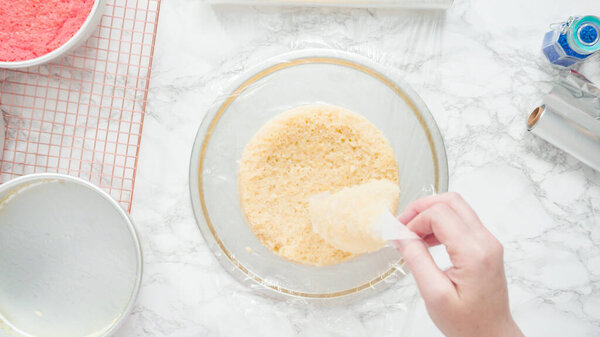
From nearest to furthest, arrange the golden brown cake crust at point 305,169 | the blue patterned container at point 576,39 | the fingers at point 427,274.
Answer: the fingers at point 427,274
the golden brown cake crust at point 305,169
the blue patterned container at point 576,39

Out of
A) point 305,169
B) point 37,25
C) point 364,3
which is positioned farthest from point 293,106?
point 37,25

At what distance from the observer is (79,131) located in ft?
3.89

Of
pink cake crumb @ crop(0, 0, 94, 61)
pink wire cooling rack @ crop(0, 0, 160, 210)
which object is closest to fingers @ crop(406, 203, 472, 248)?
pink wire cooling rack @ crop(0, 0, 160, 210)

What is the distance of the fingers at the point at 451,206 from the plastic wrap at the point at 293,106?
0.18 metres

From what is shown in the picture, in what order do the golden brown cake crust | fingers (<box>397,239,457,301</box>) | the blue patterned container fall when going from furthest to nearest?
1. the blue patterned container
2. the golden brown cake crust
3. fingers (<box>397,239,457,301</box>)

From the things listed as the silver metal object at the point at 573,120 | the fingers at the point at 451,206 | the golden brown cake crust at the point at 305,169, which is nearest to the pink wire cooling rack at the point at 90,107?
the golden brown cake crust at the point at 305,169

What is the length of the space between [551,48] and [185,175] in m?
0.94

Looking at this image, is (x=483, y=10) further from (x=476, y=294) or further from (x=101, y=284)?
(x=101, y=284)

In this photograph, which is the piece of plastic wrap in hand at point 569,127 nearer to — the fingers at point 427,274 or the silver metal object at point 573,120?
the silver metal object at point 573,120

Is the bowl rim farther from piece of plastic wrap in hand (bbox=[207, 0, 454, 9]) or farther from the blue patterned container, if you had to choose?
the blue patterned container

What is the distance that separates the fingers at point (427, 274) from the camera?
76cm

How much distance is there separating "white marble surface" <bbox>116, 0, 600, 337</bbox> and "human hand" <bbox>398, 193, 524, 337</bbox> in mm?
382

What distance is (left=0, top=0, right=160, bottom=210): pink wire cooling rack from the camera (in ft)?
3.85

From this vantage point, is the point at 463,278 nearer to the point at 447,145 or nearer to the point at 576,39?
the point at 447,145
